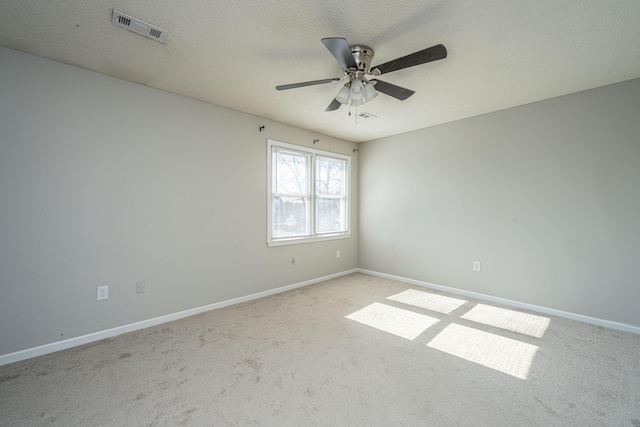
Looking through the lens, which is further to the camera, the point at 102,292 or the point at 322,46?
the point at 102,292

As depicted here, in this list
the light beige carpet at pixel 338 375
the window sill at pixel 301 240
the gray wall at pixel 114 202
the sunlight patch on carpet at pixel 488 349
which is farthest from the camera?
the window sill at pixel 301 240

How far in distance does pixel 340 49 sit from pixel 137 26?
1.42 m

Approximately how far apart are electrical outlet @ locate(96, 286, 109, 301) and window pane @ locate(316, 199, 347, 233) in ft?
9.06

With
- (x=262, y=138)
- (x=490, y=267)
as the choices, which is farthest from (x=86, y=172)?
(x=490, y=267)

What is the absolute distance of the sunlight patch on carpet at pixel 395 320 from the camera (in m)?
2.72

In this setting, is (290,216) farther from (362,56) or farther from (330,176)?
(362,56)

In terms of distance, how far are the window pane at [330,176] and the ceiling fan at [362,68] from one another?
1992 mm

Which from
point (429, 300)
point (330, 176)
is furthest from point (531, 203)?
point (330, 176)

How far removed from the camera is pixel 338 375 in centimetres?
199

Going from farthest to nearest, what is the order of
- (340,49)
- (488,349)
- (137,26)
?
(488,349)
(137,26)
(340,49)

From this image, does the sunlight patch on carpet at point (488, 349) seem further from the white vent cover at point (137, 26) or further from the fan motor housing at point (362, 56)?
the white vent cover at point (137, 26)

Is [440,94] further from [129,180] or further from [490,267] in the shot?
[129,180]

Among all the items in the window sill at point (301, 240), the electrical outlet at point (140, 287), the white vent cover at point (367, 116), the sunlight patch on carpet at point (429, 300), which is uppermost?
the white vent cover at point (367, 116)

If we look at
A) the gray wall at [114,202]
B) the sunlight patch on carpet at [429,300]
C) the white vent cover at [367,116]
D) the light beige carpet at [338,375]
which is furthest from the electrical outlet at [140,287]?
the white vent cover at [367,116]
